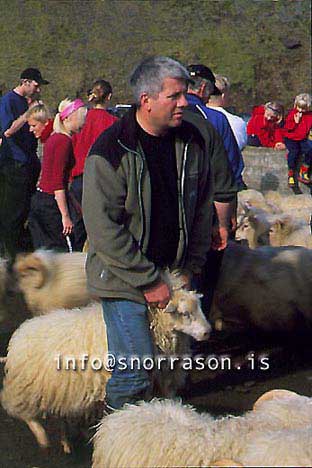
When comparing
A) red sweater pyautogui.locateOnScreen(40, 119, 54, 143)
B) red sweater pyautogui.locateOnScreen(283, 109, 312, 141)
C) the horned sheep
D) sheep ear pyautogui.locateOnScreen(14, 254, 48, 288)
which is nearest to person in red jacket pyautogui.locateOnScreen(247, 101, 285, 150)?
red sweater pyautogui.locateOnScreen(283, 109, 312, 141)

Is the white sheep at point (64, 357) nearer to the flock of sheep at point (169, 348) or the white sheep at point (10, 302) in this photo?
the flock of sheep at point (169, 348)

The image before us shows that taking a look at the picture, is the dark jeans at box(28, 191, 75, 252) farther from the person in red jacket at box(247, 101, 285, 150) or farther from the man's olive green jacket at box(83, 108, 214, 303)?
the person in red jacket at box(247, 101, 285, 150)

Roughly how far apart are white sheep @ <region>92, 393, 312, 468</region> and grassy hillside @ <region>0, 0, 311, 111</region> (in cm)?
2539

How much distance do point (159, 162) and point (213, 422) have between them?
1.32m

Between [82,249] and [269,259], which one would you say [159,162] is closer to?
[269,259]

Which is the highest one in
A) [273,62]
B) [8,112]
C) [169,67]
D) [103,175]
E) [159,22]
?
[169,67]

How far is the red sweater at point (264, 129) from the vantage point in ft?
44.7

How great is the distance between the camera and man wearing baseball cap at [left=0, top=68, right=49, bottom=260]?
9.11m

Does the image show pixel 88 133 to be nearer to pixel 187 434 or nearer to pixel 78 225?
pixel 78 225

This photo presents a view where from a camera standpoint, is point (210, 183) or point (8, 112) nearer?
point (210, 183)

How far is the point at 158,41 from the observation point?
109 ft

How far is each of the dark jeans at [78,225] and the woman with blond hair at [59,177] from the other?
0.43ft

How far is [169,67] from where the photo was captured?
4152 millimetres

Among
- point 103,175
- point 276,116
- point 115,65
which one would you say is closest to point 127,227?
point 103,175
